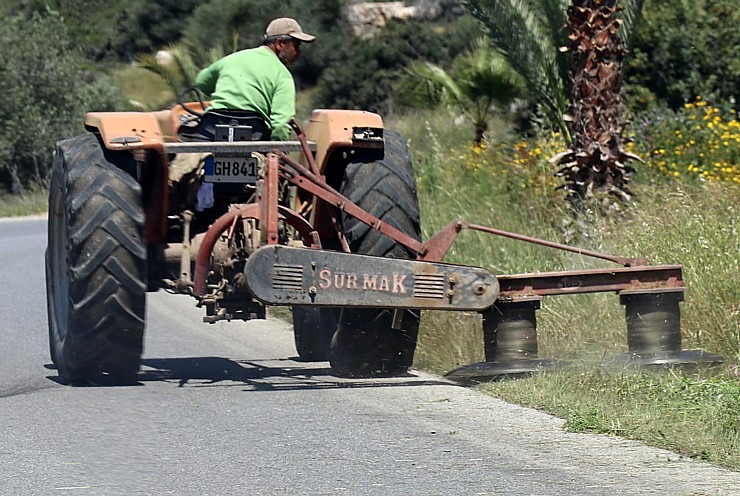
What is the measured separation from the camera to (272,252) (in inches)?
291

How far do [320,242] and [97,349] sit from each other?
1525 mm

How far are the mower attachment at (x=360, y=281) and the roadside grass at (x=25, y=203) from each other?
24052 millimetres

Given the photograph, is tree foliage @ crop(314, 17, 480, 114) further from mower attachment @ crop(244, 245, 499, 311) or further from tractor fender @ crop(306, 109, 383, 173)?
mower attachment @ crop(244, 245, 499, 311)

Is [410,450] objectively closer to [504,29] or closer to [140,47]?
[504,29]

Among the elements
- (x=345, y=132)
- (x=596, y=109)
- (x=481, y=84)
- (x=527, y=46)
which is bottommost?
(x=345, y=132)

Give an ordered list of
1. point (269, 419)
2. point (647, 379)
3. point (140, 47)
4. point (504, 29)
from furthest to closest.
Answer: point (140, 47), point (504, 29), point (647, 379), point (269, 419)

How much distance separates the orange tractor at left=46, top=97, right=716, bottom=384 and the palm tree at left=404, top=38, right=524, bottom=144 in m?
10.9

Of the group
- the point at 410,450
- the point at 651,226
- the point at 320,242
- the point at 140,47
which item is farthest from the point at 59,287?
the point at 140,47

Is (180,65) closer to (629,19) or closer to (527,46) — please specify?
(527,46)

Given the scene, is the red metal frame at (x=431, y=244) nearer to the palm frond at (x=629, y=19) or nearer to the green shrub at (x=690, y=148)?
the green shrub at (x=690, y=148)

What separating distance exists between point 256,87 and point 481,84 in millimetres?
12647

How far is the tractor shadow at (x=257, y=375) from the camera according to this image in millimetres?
8219

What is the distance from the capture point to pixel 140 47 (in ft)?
189

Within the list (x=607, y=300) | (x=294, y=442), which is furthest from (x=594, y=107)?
(x=294, y=442)
